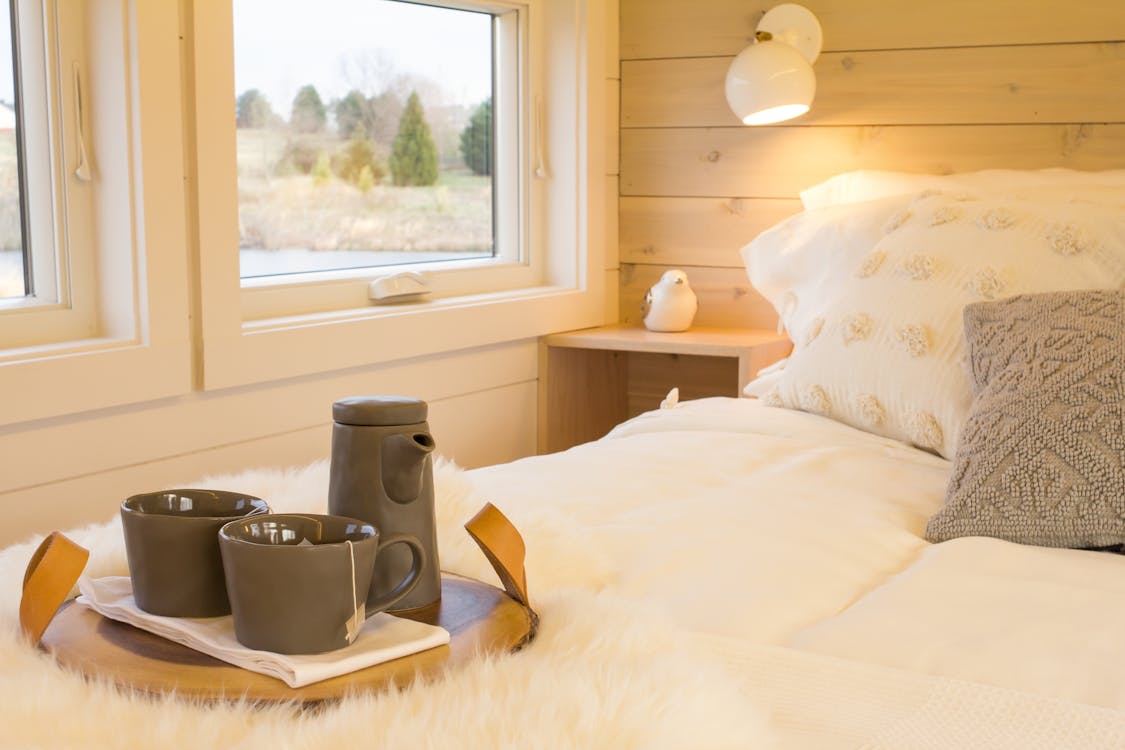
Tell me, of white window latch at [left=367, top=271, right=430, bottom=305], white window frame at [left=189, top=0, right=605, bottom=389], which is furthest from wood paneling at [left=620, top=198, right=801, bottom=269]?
white window latch at [left=367, top=271, right=430, bottom=305]

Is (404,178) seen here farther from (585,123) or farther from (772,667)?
(772,667)

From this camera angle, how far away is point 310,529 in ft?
2.66

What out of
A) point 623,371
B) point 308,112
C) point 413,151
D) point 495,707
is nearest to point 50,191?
point 308,112

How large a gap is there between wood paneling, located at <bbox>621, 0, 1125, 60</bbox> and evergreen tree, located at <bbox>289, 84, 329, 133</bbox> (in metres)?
0.81

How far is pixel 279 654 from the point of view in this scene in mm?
753

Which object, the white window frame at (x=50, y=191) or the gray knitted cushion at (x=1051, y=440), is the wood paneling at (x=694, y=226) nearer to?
the gray knitted cushion at (x=1051, y=440)

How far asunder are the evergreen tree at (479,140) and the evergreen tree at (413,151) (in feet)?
0.35

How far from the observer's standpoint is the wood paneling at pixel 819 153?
2377mm

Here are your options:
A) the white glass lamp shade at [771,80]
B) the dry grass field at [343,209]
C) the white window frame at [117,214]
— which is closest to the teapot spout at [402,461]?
the white window frame at [117,214]

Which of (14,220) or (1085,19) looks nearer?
(14,220)

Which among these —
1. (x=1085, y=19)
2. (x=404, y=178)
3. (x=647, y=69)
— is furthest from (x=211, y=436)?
(x=1085, y=19)

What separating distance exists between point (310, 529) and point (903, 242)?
1.30 m

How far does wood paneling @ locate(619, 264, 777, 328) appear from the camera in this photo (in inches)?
107

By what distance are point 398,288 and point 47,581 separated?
1585 millimetres
